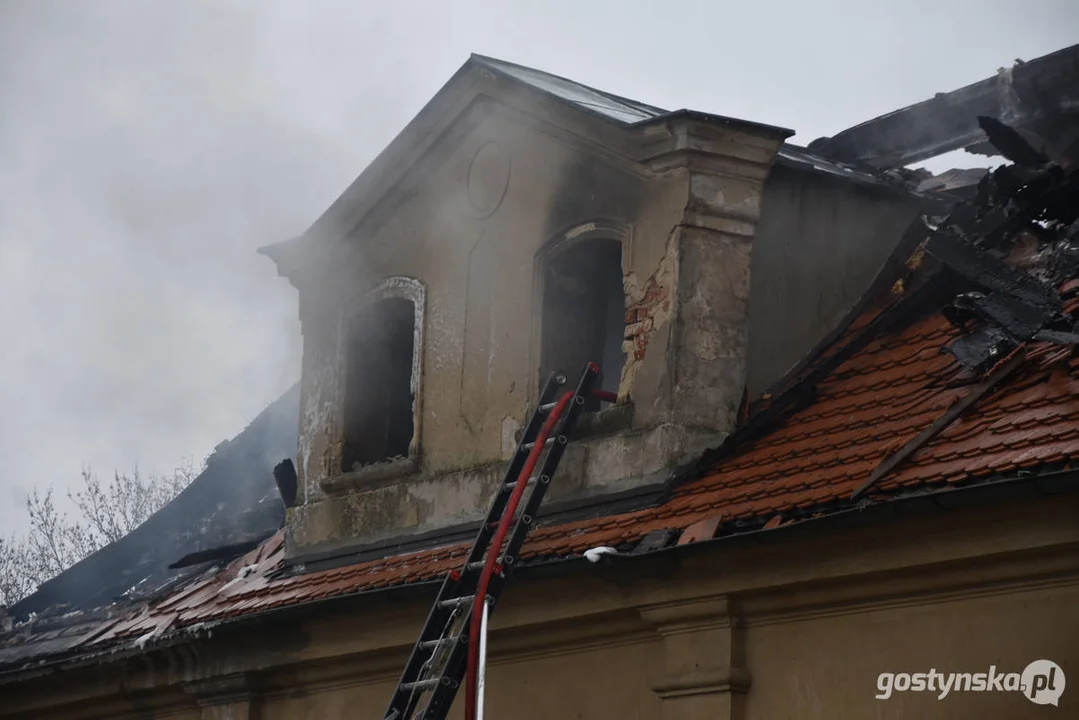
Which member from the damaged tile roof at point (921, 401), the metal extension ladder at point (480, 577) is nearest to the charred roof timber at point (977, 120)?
the damaged tile roof at point (921, 401)

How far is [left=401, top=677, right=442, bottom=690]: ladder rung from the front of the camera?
905cm

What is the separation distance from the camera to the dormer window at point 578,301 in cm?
1116

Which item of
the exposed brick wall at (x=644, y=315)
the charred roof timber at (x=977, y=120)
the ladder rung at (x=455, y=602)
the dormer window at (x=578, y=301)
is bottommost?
the ladder rung at (x=455, y=602)

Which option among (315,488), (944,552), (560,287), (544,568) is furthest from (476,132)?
(944,552)

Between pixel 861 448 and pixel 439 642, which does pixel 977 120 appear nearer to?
pixel 861 448

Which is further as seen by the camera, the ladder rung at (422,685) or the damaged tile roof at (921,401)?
the ladder rung at (422,685)

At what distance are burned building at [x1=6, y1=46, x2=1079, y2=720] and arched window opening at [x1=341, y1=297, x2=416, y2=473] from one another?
0.02 metres

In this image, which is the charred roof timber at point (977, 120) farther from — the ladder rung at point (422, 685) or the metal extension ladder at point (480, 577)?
the ladder rung at point (422, 685)

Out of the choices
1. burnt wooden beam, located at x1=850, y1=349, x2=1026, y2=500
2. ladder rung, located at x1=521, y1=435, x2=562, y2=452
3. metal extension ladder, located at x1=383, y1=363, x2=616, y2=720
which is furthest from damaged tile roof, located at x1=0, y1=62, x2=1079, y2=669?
ladder rung, located at x1=521, y1=435, x2=562, y2=452

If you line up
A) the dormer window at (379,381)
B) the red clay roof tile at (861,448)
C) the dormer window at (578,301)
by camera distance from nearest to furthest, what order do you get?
the red clay roof tile at (861,448) < the dormer window at (578,301) < the dormer window at (379,381)

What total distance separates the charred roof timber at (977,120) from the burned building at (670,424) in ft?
0.07

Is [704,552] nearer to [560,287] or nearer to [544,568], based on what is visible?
[544,568]

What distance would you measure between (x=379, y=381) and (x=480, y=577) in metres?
3.71

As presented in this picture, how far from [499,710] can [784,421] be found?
7.94 feet
